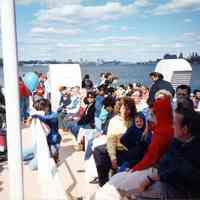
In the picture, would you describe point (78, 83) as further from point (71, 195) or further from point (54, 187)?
point (54, 187)

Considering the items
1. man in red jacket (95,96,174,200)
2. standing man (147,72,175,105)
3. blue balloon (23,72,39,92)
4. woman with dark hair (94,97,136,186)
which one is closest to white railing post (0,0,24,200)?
man in red jacket (95,96,174,200)

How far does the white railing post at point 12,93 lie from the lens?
9.07 feet

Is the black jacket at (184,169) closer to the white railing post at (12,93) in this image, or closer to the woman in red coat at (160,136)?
the woman in red coat at (160,136)

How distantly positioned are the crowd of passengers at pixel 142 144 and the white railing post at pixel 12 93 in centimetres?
62

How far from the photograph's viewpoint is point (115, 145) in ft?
13.9

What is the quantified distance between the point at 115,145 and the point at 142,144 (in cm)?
30

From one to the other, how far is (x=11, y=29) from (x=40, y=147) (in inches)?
60.5

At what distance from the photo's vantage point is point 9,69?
9.14ft

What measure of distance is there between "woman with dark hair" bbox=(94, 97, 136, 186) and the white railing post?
1432mm

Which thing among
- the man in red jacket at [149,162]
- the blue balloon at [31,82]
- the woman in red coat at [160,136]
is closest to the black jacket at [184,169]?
the man in red jacket at [149,162]

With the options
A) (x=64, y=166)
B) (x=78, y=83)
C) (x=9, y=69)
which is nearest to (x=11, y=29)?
(x=9, y=69)

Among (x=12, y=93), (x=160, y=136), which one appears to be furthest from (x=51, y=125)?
(x=12, y=93)

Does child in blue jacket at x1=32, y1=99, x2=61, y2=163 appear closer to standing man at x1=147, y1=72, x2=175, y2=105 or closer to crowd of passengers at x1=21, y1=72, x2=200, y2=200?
crowd of passengers at x1=21, y1=72, x2=200, y2=200

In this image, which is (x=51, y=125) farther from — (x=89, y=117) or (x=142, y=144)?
(x=142, y=144)
